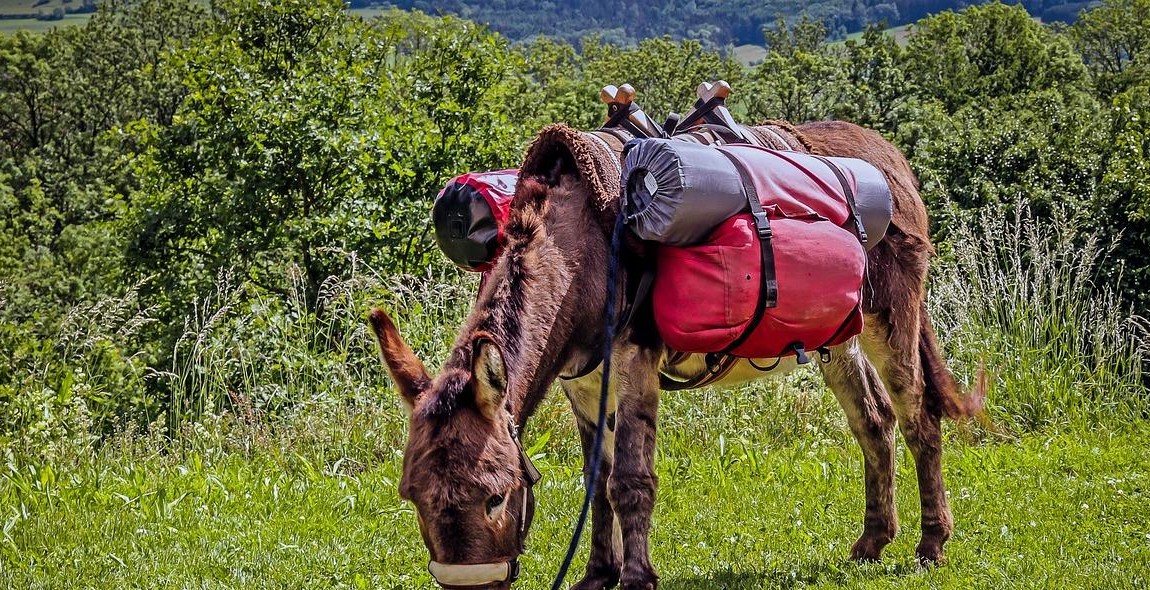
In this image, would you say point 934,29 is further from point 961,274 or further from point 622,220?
point 622,220

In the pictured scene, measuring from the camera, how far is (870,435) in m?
4.80

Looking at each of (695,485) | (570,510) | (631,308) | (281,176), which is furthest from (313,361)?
(281,176)

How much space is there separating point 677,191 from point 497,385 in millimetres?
962

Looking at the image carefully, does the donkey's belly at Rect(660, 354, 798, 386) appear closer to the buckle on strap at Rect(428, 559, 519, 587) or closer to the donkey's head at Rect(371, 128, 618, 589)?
the donkey's head at Rect(371, 128, 618, 589)

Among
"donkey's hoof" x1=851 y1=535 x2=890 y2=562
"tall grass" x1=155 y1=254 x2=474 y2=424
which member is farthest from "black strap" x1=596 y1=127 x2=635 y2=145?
"tall grass" x1=155 y1=254 x2=474 y2=424

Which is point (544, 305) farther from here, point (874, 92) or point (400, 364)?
point (874, 92)

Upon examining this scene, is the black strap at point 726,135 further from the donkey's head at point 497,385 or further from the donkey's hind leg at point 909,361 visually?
the donkey's head at point 497,385

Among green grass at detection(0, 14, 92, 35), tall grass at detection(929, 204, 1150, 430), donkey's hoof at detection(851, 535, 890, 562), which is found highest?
donkey's hoof at detection(851, 535, 890, 562)

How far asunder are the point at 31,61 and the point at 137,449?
37642 millimetres

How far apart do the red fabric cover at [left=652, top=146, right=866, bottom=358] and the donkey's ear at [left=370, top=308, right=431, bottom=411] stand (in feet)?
3.12

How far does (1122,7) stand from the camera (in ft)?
167

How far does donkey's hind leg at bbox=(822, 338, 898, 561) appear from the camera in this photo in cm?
475

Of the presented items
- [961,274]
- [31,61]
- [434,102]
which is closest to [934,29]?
[434,102]

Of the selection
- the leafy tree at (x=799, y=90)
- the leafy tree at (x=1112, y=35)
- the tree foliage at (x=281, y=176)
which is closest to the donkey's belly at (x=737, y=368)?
the tree foliage at (x=281, y=176)
